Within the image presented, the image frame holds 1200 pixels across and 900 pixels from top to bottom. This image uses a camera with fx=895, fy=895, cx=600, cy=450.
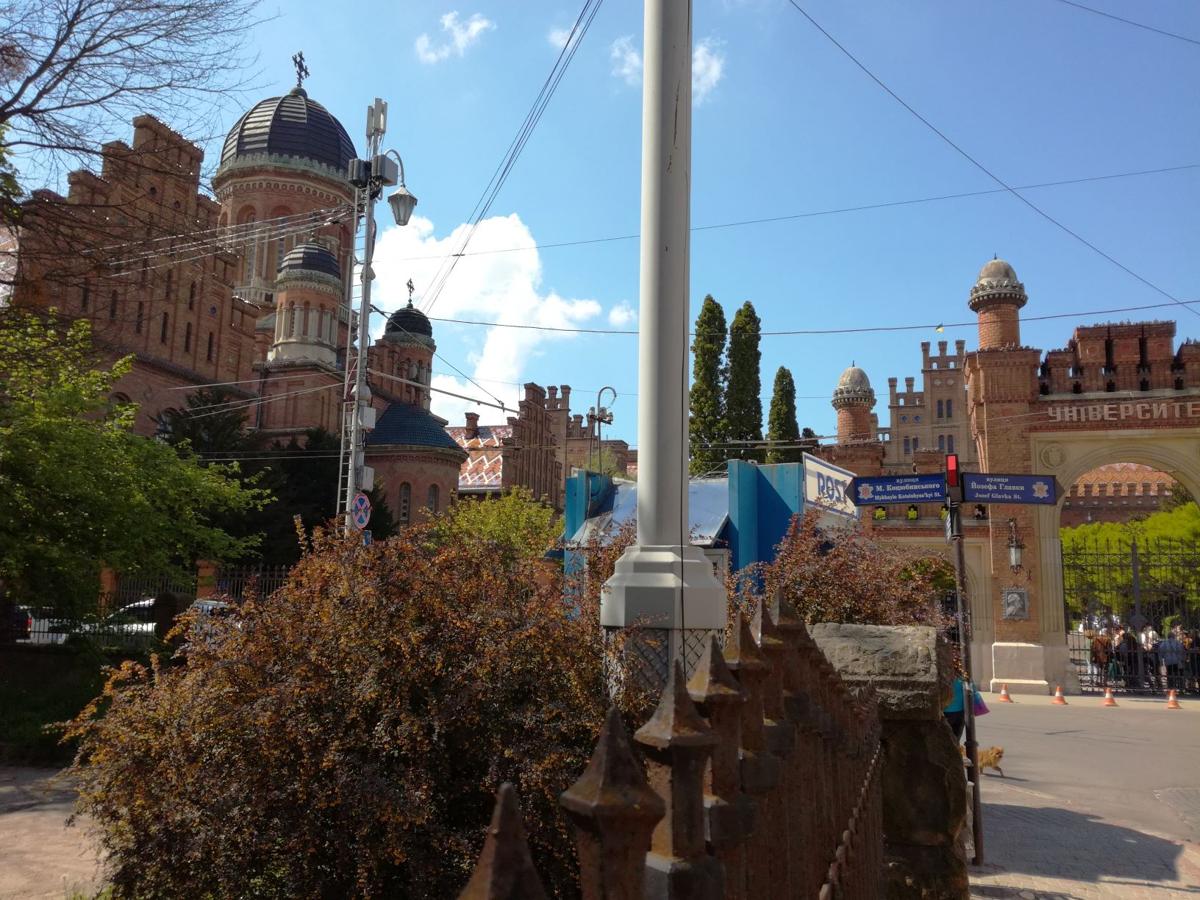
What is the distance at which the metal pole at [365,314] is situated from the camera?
60.0 feet

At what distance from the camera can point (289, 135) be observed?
5162 cm

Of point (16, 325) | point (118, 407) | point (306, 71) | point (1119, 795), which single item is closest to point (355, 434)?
point (118, 407)

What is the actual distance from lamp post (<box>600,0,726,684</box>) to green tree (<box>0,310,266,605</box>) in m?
8.39

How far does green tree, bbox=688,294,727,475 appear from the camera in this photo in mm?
31938

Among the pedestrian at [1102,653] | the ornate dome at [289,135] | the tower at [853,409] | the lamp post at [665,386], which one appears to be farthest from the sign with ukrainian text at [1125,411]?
the ornate dome at [289,135]

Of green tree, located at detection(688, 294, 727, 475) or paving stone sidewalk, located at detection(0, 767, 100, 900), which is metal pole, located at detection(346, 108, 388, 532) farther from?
green tree, located at detection(688, 294, 727, 475)

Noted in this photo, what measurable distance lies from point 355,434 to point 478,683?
584 inches

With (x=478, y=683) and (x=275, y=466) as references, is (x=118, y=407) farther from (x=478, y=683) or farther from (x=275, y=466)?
(x=275, y=466)

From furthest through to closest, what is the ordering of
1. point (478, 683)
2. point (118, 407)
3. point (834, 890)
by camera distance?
1. point (118, 407)
2. point (478, 683)
3. point (834, 890)

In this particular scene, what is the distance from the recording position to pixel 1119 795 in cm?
986

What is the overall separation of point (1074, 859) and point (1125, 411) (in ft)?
→ 67.9

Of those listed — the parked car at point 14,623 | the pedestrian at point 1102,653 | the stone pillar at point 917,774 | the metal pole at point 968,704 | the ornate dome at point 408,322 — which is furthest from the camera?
the ornate dome at point 408,322

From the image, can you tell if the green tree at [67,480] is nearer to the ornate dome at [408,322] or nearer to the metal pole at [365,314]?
the metal pole at [365,314]

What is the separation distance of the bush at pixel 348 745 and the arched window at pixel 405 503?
125 feet
